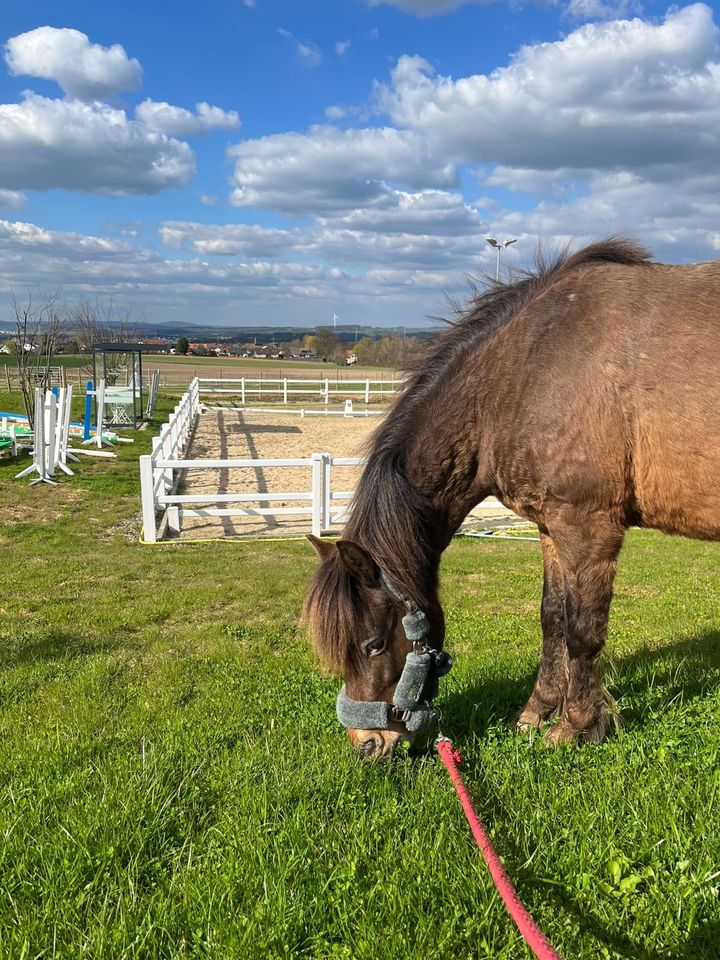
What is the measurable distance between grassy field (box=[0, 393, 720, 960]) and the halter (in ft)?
0.58

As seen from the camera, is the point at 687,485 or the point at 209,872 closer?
the point at 209,872

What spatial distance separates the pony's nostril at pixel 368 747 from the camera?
9.16 ft

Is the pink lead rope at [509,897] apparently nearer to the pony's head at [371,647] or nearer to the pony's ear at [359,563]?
the pony's head at [371,647]

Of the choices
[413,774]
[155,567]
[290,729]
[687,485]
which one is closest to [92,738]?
[290,729]

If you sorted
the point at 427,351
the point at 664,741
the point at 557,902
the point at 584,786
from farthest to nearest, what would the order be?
the point at 427,351, the point at 664,741, the point at 584,786, the point at 557,902

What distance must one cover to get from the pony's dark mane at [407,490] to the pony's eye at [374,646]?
0.06 metres

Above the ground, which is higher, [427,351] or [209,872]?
[427,351]

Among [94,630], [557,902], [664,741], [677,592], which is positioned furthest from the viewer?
[677,592]

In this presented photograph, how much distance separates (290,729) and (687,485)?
220 centimetres

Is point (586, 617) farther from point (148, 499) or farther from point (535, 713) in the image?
point (148, 499)

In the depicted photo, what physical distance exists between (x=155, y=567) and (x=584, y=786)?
6279 mm

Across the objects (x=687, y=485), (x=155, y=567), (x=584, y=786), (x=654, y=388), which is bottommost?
(x=155, y=567)

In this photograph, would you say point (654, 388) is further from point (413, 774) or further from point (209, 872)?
point (209, 872)

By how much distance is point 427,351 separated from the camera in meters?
3.42
